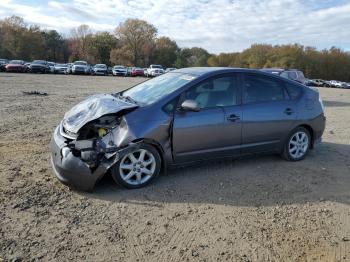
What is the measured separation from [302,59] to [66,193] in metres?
86.6

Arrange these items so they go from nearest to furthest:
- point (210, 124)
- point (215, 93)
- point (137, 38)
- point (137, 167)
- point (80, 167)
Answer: point (80, 167), point (137, 167), point (210, 124), point (215, 93), point (137, 38)

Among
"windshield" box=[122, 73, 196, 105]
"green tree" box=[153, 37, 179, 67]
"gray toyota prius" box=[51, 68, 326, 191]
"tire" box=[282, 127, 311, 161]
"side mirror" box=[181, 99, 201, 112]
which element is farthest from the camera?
"green tree" box=[153, 37, 179, 67]

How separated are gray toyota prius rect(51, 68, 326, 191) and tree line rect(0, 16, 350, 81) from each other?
76.1 m

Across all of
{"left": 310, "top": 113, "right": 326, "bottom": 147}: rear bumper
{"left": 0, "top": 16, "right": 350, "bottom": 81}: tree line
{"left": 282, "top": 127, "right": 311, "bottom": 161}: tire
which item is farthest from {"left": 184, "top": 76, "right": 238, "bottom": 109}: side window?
{"left": 0, "top": 16, "right": 350, "bottom": 81}: tree line

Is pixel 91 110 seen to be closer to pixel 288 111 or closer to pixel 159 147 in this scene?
pixel 159 147

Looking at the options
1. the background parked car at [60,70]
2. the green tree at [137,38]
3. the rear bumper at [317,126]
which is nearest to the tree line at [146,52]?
the green tree at [137,38]

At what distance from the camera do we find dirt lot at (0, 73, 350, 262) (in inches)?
138

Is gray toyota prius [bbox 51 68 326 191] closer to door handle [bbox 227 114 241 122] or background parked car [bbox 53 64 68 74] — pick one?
door handle [bbox 227 114 241 122]

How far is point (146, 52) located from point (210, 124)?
83.7m

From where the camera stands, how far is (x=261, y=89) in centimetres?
599

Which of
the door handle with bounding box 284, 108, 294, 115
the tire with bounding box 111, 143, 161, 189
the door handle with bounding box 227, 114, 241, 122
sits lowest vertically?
the tire with bounding box 111, 143, 161, 189

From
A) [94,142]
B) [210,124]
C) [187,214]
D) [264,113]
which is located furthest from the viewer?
[264,113]

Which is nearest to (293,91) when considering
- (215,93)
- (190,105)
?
(215,93)

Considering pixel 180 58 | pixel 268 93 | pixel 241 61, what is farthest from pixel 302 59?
pixel 268 93
